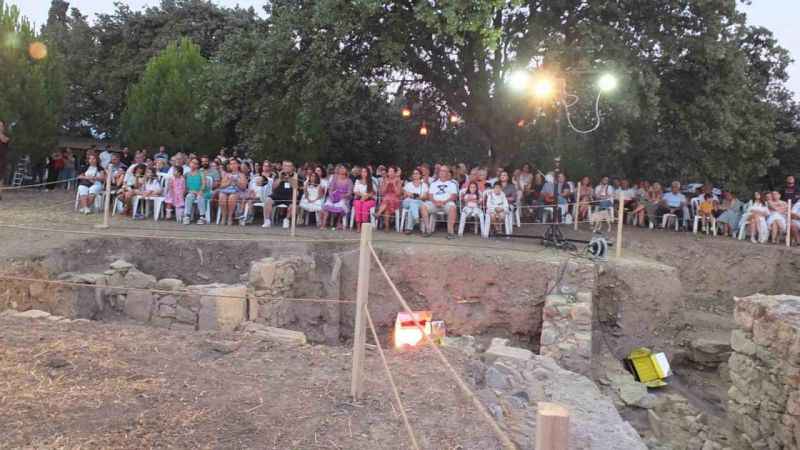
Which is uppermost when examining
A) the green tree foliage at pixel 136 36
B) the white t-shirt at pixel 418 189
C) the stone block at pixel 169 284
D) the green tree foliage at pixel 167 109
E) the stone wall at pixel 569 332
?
the green tree foliage at pixel 136 36

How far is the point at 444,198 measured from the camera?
11867mm

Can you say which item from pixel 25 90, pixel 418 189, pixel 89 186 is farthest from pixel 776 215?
pixel 25 90

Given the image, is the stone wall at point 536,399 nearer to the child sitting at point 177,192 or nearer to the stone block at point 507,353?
the stone block at point 507,353

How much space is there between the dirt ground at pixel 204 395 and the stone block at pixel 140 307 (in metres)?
2.34

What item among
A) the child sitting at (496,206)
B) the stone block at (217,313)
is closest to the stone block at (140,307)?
the stone block at (217,313)

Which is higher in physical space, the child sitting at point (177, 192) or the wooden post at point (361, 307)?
the child sitting at point (177, 192)

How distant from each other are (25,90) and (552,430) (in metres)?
18.8

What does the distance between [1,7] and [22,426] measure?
17.6 m

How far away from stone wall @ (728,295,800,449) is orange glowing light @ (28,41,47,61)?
18812 millimetres

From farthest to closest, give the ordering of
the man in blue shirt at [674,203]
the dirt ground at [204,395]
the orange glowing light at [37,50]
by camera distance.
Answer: the orange glowing light at [37,50] < the man in blue shirt at [674,203] < the dirt ground at [204,395]

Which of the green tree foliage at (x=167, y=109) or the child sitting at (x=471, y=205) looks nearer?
the child sitting at (x=471, y=205)

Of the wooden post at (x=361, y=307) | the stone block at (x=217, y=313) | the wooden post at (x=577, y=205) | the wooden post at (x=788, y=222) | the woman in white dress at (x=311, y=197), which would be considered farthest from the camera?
the wooden post at (x=788, y=222)

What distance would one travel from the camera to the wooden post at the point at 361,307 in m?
4.42

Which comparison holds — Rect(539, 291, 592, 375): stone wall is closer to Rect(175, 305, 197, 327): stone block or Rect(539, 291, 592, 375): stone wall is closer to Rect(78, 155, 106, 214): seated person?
Rect(175, 305, 197, 327): stone block
